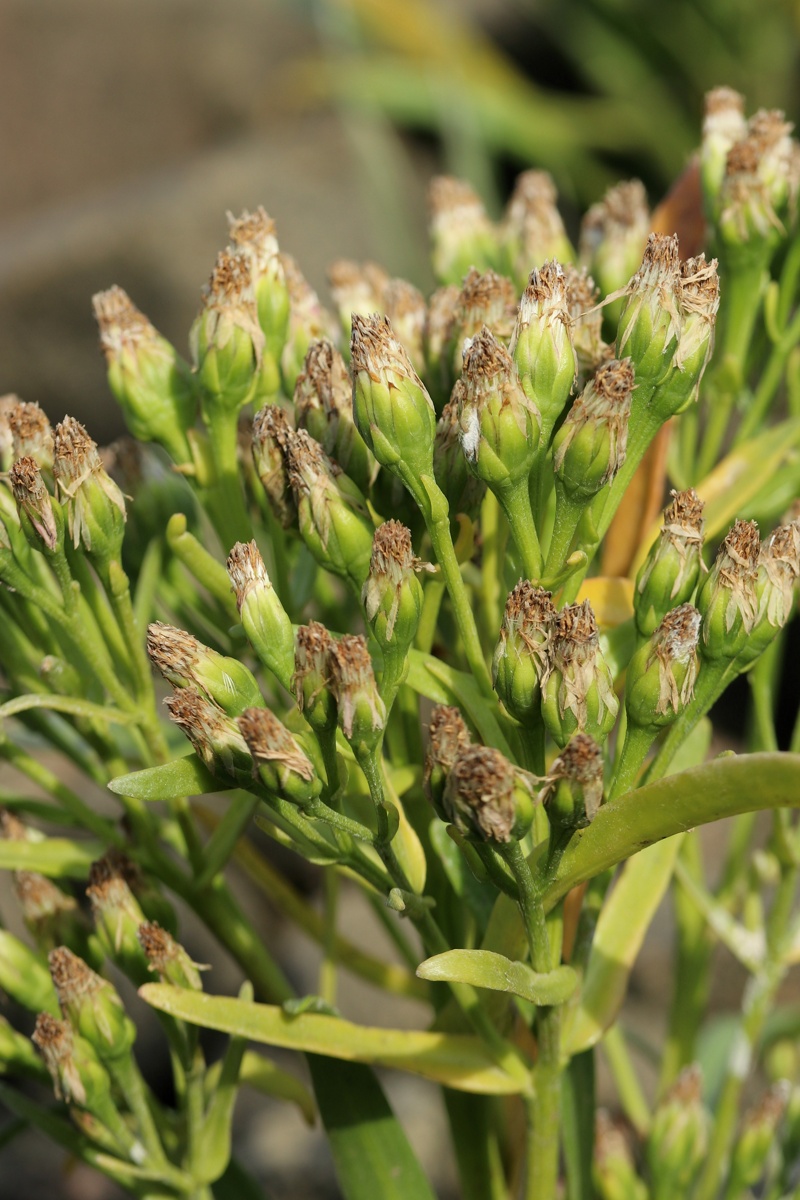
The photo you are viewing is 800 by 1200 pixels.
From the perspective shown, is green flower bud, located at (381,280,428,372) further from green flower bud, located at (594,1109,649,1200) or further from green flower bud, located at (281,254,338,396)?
green flower bud, located at (594,1109,649,1200)

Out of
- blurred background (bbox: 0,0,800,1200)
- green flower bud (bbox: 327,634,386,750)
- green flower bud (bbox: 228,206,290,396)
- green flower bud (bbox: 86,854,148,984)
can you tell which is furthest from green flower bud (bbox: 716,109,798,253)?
blurred background (bbox: 0,0,800,1200)

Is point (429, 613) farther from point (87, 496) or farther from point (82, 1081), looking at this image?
point (82, 1081)

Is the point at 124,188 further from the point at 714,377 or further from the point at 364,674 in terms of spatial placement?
the point at 364,674

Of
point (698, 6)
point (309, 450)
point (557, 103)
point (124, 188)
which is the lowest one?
point (309, 450)

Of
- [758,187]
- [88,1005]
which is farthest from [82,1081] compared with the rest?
[758,187]

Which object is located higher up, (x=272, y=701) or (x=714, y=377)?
(x=714, y=377)

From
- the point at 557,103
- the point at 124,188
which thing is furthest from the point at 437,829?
the point at 557,103

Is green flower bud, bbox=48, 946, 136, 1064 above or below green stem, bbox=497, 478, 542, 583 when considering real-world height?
below
